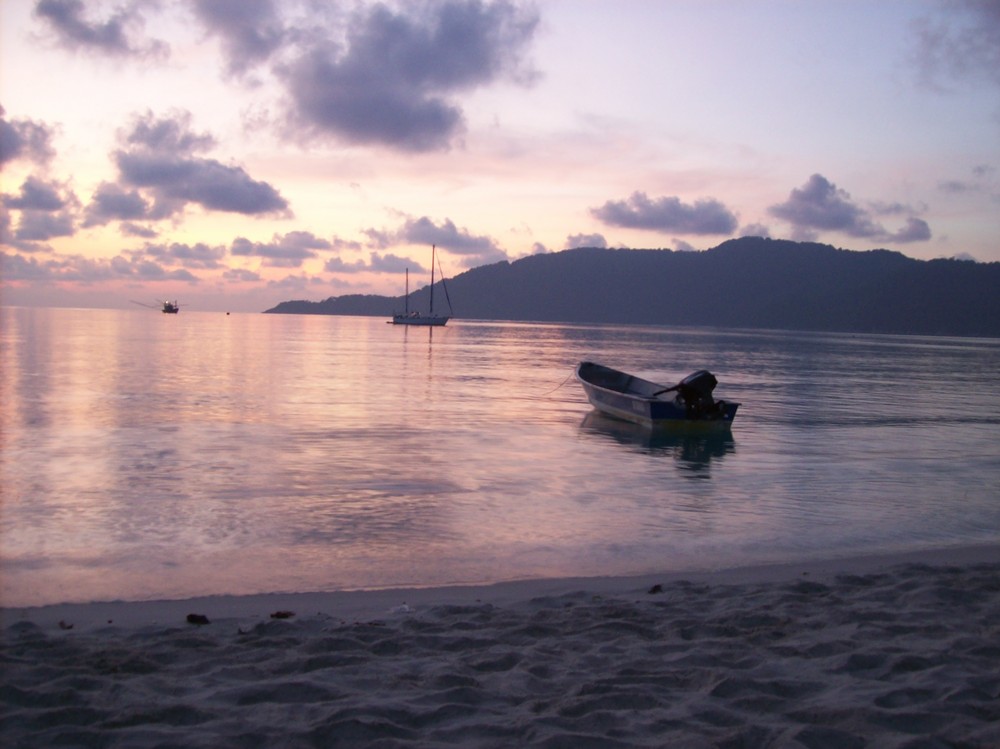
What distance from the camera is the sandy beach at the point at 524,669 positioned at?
13.3ft

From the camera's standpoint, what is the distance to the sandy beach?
159 inches

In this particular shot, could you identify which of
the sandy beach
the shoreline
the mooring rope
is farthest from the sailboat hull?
the sandy beach

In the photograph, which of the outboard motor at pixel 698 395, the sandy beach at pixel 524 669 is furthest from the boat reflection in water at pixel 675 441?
the sandy beach at pixel 524 669

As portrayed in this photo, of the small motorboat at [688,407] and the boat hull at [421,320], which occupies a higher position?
the boat hull at [421,320]

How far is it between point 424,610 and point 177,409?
16.4 metres

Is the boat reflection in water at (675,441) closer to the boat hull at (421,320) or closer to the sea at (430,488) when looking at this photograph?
the sea at (430,488)

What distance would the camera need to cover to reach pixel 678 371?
43250 mm

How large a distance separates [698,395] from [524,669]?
15077 millimetres

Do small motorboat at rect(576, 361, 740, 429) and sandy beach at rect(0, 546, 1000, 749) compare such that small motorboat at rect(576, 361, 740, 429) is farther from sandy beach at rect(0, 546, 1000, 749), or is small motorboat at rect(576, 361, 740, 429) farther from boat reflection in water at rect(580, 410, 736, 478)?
sandy beach at rect(0, 546, 1000, 749)

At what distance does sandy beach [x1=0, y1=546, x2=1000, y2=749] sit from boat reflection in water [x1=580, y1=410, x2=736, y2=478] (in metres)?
7.98

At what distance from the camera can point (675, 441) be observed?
712 inches

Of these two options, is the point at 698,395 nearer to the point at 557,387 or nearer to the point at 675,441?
the point at 675,441

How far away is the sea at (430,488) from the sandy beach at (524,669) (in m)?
1.36

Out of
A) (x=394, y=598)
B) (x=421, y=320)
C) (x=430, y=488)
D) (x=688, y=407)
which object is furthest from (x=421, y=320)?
(x=394, y=598)
